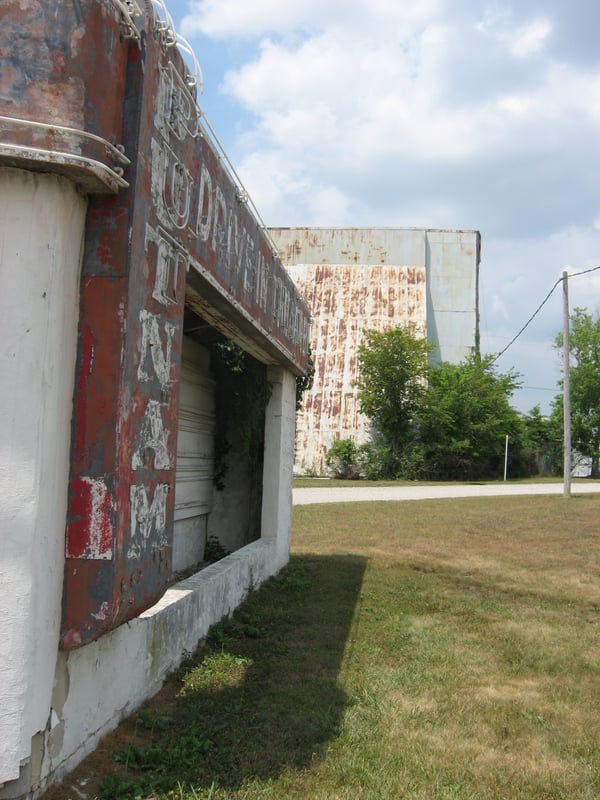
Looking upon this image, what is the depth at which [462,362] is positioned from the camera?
37.4 meters

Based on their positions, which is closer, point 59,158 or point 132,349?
point 59,158

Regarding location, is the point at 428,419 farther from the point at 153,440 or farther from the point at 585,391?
the point at 153,440

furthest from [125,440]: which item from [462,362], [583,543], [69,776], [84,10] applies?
[462,362]

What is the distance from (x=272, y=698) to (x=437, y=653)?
1.81 metres

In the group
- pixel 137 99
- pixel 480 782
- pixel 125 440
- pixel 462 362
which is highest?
pixel 462 362

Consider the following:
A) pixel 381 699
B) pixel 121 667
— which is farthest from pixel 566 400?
pixel 121 667

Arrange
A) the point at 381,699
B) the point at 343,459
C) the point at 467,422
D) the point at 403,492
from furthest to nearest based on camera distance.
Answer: the point at 467,422
the point at 343,459
the point at 403,492
the point at 381,699

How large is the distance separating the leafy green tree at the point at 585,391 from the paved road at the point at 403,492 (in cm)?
1860

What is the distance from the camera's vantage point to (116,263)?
366 cm

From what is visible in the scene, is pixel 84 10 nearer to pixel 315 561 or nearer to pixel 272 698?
pixel 272 698

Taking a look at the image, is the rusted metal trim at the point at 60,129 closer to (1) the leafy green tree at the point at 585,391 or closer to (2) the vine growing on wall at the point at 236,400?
(2) the vine growing on wall at the point at 236,400

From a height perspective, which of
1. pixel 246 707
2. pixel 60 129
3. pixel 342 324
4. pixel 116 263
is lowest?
pixel 246 707

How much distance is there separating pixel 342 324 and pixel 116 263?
3159 centimetres

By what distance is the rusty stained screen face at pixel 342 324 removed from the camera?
33188 mm
